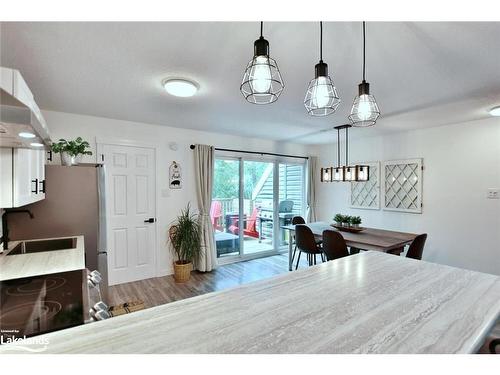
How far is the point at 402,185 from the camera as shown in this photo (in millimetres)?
4137

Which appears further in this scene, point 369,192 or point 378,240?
point 369,192

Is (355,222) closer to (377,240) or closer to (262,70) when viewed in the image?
(377,240)

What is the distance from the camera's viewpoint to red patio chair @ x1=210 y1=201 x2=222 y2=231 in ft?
14.5

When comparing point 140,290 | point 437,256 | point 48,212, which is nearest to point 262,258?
point 140,290

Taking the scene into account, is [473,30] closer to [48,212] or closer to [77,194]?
[77,194]

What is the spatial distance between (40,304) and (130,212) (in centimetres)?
252

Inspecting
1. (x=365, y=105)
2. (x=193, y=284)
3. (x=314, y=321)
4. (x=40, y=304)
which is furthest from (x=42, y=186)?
(x=365, y=105)

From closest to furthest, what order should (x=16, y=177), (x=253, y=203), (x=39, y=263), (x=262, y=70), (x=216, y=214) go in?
(x=262, y=70)
(x=16, y=177)
(x=39, y=263)
(x=216, y=214)
(x=253, y=203)

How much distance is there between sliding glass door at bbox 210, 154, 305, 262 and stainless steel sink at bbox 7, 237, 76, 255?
7.37ft

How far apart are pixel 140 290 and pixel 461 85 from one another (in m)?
4.15

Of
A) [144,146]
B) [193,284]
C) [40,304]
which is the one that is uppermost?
[144,146]

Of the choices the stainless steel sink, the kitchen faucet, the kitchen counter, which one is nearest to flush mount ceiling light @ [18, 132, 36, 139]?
the kitchen counter

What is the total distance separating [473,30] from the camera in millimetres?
1470
